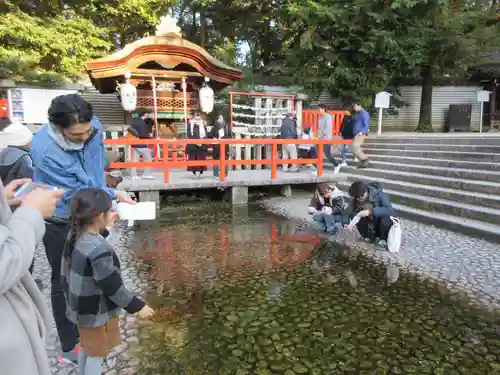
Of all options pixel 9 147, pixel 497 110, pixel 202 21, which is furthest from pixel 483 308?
pixel 202 21

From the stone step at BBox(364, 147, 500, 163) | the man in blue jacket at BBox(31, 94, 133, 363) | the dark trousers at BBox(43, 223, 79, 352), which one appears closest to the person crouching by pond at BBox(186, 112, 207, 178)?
the stone step at BBox(364, 147, 500, 163)

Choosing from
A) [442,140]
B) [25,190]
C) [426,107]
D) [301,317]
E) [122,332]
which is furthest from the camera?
[426,107]

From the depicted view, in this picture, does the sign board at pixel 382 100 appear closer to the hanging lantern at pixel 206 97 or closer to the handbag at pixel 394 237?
the hanging lantern at pixel 206 97

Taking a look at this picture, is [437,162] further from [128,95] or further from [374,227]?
[128,95]

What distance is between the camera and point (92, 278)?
7.20 ft

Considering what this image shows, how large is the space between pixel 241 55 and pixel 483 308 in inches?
794

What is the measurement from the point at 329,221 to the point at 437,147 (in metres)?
4.95

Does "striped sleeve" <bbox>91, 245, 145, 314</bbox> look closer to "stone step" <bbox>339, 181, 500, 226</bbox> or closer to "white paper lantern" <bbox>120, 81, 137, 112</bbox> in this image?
"stone step" <bbox>339, 181, 500, 226</bbox>

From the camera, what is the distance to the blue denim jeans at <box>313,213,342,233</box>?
6.07 metres

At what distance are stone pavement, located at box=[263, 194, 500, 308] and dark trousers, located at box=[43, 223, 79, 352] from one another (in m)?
3.53

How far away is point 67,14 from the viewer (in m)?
14.4

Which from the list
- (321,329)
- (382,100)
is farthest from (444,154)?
(321,329)

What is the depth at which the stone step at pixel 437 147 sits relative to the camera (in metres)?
8.18

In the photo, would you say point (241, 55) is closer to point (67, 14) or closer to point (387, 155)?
point (67, 14)
